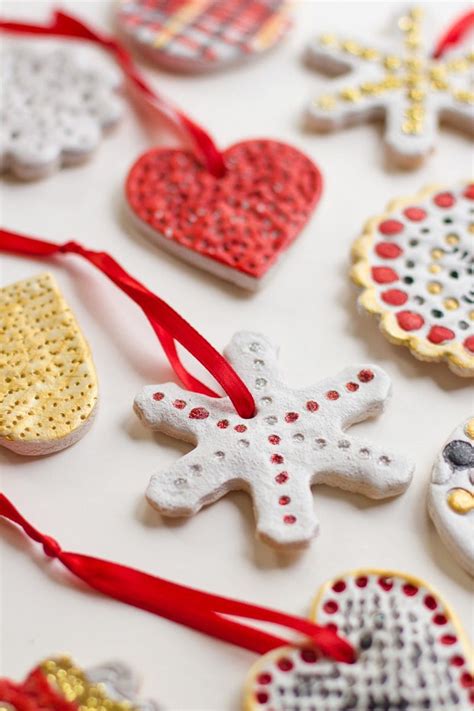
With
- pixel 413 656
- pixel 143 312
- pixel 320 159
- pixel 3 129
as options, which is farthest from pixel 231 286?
pixel 413 656

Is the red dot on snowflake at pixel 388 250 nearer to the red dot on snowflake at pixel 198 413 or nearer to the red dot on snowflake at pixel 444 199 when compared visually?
the red dot on snowflake at pixel 444 199

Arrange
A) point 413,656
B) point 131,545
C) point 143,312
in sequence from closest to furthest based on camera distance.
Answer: point 413,656, point 131,545, point 143,312

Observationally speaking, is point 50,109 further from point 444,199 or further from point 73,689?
point 73,689

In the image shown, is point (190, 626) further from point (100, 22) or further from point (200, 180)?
point (100, 22)

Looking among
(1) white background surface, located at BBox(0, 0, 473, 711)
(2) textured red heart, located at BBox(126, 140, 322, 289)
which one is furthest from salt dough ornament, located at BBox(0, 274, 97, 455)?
(2) textured red heart, located at BBox(126, 140, 322, 289)

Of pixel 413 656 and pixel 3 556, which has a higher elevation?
pixel 413 656

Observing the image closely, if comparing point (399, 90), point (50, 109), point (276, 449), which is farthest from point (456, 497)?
point (50, 109)

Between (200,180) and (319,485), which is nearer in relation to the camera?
(319,485)
